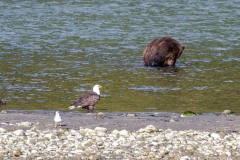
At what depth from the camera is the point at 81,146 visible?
11.6 meters

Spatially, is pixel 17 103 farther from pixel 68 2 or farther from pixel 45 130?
pixel 68 2

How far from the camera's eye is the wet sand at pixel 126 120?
1361 cm

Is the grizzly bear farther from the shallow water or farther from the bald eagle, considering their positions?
the bald eagle

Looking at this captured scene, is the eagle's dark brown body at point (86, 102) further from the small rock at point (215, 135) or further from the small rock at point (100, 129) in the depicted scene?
the small rock at point (215, 135)

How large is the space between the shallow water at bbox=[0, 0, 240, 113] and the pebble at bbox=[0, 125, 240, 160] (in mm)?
4308

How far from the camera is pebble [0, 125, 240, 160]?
11.2 m

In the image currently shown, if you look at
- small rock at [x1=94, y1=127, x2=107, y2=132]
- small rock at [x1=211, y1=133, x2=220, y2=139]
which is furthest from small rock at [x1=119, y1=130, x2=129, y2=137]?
small rock at [x1=211, y1=133, x2=220, y2=139]

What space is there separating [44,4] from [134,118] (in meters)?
27.9

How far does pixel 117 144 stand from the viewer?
11.7 meters

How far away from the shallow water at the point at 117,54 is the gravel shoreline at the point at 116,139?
2916 mm

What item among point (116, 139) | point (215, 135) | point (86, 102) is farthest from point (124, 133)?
point (86, 102)

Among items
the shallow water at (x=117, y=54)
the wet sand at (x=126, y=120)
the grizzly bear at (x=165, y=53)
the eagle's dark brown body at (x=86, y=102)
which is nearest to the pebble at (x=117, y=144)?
the wet sand at (x=126, y=120)

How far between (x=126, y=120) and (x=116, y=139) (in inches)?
95.2

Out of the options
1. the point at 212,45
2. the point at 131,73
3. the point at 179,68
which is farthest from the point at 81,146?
the point at 212,45
